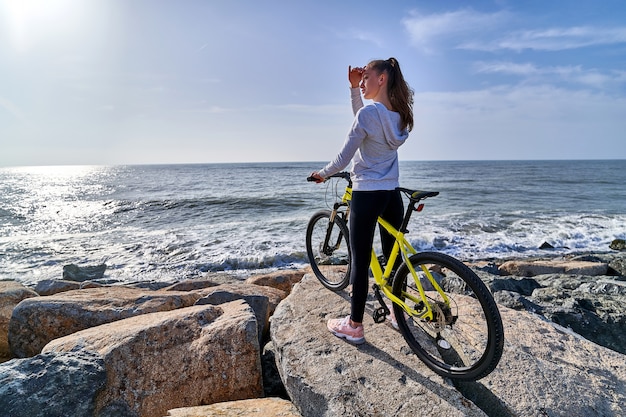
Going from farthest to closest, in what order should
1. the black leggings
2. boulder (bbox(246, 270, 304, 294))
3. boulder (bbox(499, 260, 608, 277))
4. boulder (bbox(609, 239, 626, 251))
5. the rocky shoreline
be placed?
boulder (bbox(609, 239, 626, 251)) → boulder (bbox(499, 260, 608, 277)) → boulder (bbox(246, 270, 304, 294)) → the black leggings → the rocky shoreline

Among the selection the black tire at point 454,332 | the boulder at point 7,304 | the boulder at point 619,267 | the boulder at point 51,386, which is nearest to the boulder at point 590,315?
the black tire at point 454,332

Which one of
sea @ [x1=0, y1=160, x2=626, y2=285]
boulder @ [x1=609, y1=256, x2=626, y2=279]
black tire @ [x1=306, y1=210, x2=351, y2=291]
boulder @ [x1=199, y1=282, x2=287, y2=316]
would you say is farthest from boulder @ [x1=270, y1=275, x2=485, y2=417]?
boulder @ [x1=609, y1=256, x2=626, y2=279]

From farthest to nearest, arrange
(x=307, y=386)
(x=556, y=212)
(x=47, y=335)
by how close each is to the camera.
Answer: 1. (x=556, y=212)
2. (x=47, y=335)
3. (x=307, y=386)

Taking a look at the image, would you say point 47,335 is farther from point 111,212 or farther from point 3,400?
point 111,212

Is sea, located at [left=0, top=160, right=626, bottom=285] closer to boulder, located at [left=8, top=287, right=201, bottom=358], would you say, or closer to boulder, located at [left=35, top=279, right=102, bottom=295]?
boulder, located at [left=35, top=279, right=102, bottom=295]

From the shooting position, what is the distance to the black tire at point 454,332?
8.20 feet

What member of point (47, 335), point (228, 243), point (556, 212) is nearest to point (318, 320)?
point (47, 335)

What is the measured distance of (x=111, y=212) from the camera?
23266 mm

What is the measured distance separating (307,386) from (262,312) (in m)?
1.95

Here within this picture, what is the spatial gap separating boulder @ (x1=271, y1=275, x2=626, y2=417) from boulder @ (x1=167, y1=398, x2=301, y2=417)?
0.37ft

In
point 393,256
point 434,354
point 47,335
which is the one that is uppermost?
point 393,256

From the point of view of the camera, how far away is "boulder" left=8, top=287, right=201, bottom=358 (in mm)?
4141

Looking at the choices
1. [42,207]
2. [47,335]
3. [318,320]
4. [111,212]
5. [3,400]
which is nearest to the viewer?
[3,400]

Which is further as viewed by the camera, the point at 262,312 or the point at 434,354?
the point at 262,312
